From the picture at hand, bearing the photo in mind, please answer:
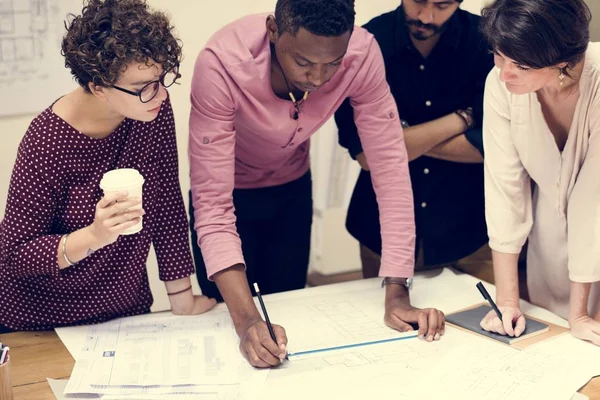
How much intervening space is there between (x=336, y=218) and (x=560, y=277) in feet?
5.10

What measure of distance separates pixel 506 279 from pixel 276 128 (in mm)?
634

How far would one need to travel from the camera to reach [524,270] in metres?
2.21

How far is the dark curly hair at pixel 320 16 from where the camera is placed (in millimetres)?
1531

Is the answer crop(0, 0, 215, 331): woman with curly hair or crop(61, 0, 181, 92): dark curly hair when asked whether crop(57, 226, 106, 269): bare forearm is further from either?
crop(61, 0, 181, 92): dark curly hair

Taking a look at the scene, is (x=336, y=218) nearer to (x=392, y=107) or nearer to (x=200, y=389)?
(x=392, y=107)

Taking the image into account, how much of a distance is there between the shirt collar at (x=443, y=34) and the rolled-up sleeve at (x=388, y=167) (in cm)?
20

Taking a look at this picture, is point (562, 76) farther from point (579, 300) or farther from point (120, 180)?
point (120, 180)

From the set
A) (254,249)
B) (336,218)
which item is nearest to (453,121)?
(254,249)

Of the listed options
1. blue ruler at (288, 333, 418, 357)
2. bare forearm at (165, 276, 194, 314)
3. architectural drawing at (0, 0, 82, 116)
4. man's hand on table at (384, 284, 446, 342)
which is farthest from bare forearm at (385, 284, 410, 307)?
architectural drawing at (0, 0, 82, 116)

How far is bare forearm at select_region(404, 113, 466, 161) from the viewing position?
2.02 meters

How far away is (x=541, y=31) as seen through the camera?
1.46 m

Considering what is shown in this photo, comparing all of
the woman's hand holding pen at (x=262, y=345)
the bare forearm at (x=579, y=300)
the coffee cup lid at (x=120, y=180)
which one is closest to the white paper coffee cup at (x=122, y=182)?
the coffee cup lid at (x=120, y=180)

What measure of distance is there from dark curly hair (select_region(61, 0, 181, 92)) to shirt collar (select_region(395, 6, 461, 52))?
705mm

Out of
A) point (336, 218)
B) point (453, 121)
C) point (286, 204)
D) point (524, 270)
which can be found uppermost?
point (453, 121)
